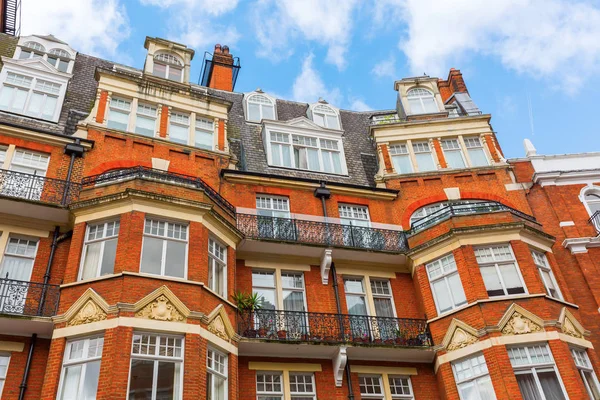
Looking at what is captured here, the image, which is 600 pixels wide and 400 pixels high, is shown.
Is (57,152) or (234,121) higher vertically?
(234,121)

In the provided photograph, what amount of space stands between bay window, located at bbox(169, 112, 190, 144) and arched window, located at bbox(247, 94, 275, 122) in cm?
399

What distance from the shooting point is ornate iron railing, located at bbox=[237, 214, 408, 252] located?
60.7 feet

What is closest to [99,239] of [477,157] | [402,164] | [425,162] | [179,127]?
[179,127]

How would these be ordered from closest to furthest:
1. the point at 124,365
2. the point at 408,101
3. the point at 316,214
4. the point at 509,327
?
the point at 124,365
the point at 509,327
the point at 316,214
the point at 408,101

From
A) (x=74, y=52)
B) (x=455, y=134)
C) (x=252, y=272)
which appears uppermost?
(x=74, y=52)

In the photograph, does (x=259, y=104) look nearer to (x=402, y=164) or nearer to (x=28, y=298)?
(x=402, y=164)

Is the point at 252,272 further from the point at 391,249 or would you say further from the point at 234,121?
the point at 234,121

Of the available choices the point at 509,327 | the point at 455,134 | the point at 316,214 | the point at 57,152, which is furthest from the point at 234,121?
the point at 509,327

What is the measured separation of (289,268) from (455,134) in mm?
10971

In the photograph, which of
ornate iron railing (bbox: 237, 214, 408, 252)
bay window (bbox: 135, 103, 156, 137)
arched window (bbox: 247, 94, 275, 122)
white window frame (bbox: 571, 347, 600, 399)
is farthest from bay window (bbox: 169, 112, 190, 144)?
white window frame (bbox: 571, 347, 600, 399)

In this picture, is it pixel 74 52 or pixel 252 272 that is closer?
pixel 252 272

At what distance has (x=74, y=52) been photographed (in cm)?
2261

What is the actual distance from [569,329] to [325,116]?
1455 centimetres

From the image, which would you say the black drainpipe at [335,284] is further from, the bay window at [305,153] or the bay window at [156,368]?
the bay window at [156,368]
